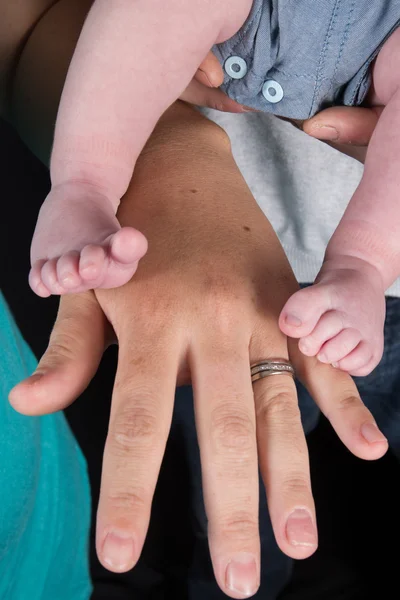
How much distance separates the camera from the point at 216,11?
1.80ft

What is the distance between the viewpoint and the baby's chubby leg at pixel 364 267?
0.45 metres

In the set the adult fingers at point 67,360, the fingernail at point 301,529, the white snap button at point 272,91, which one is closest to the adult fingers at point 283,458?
the fingernail at point 301,529

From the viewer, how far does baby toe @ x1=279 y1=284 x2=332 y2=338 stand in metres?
0.44

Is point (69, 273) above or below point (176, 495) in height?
above

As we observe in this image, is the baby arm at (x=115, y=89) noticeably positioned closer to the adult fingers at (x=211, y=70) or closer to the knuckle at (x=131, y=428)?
the adult fingers at (x=211, y=70)

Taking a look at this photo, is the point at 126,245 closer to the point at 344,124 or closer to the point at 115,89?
the point at 115,89

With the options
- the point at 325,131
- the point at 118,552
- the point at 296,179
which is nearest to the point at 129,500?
the point at 118,552

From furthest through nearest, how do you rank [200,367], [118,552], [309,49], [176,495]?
→ [176,495]
[309,49]
[200,367]
[118,552]

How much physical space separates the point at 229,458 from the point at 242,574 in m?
0.08

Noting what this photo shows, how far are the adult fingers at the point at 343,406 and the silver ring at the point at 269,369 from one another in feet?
0.05

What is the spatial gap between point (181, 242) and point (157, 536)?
1.56 ft

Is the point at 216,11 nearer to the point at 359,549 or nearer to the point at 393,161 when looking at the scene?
the point at 393,161

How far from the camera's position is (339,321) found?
1.48 ft

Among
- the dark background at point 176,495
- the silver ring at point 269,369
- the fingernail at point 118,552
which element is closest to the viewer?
the fingernail at point 118,552
